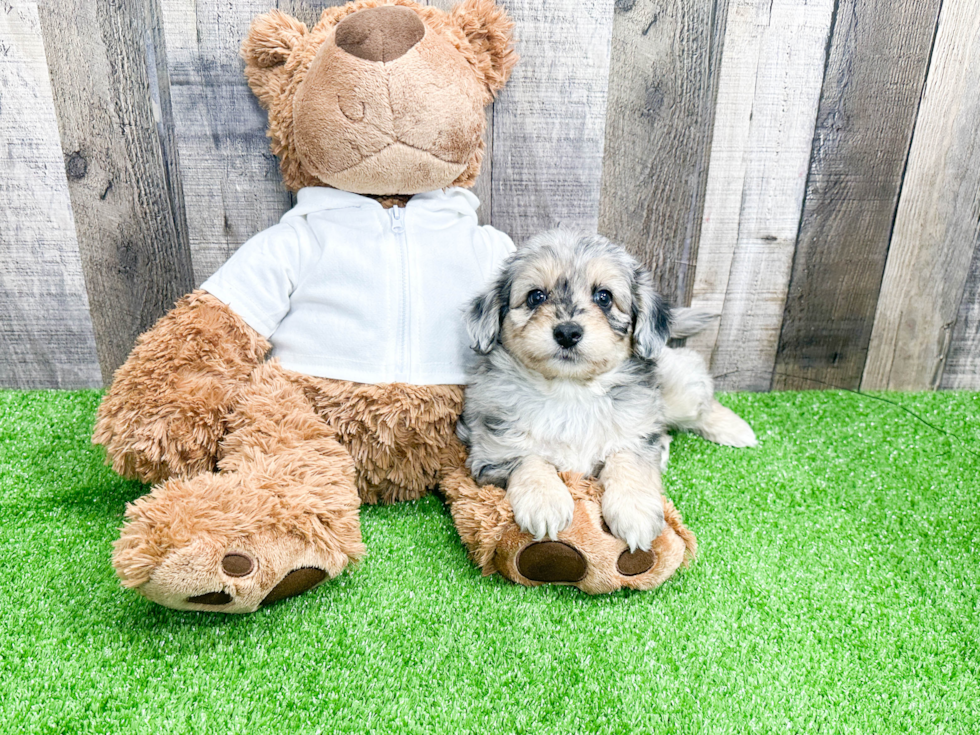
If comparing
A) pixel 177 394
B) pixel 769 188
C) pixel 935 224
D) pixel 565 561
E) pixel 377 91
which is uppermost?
pixel 377 91

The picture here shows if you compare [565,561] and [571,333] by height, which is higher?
[571,333]

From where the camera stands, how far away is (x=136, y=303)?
108 inches

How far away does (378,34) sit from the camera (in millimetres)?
1941

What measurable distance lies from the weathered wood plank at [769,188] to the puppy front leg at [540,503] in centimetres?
146

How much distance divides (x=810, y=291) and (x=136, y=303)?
115 inches

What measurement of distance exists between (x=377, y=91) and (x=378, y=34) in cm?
17

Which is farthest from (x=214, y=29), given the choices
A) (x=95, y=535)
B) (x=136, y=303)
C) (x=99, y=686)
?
(x=99, y=686)

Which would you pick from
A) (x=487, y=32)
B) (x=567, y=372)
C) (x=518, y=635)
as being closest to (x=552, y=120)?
A: (x=487, y=32)

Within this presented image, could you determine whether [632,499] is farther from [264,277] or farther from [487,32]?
[487,32]

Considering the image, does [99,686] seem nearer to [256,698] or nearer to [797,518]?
[256,698]

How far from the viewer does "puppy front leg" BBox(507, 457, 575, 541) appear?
5.71 feet

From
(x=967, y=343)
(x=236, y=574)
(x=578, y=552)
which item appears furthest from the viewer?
(x=967, y=343)

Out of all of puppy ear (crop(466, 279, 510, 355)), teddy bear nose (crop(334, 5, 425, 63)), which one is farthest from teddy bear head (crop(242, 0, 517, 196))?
puppy ear (crop(466, 279, 510, 355))

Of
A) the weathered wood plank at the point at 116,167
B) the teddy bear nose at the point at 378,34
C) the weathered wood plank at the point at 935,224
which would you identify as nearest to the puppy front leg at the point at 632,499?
the teddy bear nose at the point at 378,34
